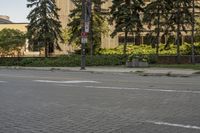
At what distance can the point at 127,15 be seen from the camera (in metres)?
46.9


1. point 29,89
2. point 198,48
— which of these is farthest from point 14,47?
point 29,89

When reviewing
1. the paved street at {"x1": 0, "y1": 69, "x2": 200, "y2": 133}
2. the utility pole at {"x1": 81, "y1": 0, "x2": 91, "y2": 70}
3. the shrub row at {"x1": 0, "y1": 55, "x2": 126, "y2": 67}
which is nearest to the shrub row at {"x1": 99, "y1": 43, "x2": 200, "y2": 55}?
the shrub row at {"x1": 0, "y1": 55, "x2": 126, "y2": 67}

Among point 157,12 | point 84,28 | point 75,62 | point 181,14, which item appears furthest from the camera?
point 157,12

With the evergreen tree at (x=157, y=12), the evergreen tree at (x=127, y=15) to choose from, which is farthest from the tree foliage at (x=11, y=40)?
the evergreen tree at (x=157, y=12)

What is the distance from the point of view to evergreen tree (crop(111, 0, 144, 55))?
46.9 meters

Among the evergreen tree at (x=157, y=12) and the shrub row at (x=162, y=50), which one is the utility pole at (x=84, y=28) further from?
the shrub row at (x=162, y=50)

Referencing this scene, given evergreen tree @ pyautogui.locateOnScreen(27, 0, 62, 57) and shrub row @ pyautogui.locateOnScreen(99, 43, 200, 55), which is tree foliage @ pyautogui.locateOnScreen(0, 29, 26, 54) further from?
shrub row @ pyautogui.locateOnScreen(99, 43, 200, 55)

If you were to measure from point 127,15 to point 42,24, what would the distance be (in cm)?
1072

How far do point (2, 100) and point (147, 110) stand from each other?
4.83 metres

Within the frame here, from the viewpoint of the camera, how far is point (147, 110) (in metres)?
11.3

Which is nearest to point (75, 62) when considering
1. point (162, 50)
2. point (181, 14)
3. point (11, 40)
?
point (181, 14)

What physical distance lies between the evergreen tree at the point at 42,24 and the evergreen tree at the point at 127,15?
8.33 metres

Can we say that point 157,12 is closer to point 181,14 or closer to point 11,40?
point 181,14

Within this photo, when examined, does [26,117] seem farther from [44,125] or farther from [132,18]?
[132,18]
